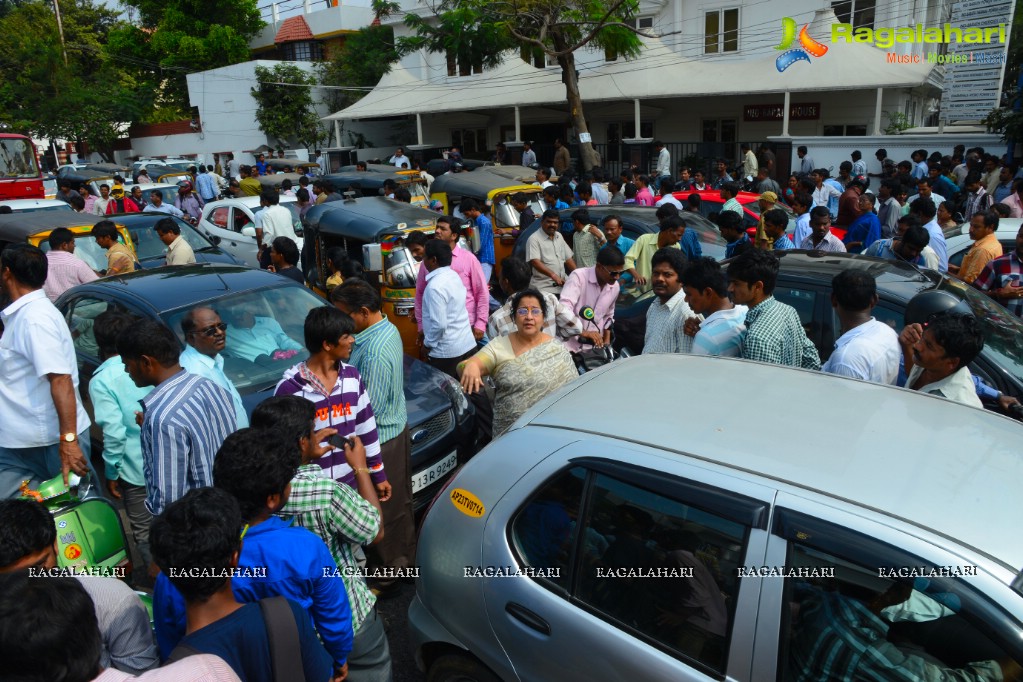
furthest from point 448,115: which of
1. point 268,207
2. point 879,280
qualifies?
point 879,280

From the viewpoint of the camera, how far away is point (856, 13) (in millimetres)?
21719

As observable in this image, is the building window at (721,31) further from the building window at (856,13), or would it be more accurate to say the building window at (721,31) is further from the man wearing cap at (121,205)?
the man wearing cap at (121,205)

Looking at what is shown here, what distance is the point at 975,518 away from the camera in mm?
1914

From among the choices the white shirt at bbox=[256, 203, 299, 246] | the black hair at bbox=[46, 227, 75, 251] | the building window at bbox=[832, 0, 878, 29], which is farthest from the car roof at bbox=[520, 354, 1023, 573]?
the building window at bbox=[832, 0, 878, 29]

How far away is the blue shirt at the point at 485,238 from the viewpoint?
879 cm

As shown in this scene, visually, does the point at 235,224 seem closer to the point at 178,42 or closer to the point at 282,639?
the point at 282,639

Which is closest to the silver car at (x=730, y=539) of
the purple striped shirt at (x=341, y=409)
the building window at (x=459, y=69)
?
the purple striped shirt at (x=341, y=409)

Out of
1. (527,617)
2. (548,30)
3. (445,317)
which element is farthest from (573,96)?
(527,617)

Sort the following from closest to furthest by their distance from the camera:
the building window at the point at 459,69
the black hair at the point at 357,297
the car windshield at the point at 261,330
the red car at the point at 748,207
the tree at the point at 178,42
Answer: the black hair at the point at 357,297, the car windshield at the point at 261,330, the red car at the point at 748,207, the building window at the point at 459,69, the tree at the point at 178,42

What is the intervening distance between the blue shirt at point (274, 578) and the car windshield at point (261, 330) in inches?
103

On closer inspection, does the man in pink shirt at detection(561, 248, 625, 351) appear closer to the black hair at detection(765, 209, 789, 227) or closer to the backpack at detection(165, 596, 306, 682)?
the black hair at detection(765, 209, 789, 227)

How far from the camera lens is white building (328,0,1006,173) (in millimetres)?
20250

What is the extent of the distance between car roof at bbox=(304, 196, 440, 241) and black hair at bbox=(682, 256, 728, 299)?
444 centimetres

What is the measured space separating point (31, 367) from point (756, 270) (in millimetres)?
4009
